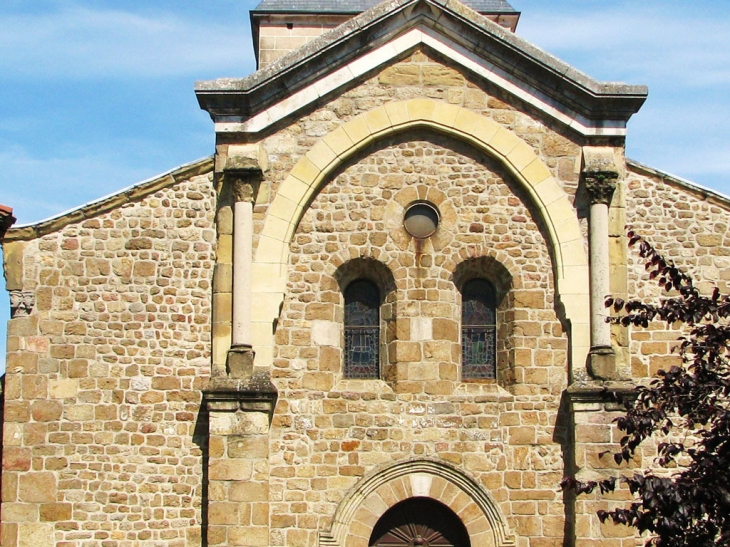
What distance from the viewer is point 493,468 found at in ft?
51.4

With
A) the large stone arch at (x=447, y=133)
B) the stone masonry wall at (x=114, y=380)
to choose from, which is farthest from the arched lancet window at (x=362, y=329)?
the stone masonry wall at (x=114, y=380)

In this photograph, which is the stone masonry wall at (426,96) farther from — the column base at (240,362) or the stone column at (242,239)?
the column base at (240,362)

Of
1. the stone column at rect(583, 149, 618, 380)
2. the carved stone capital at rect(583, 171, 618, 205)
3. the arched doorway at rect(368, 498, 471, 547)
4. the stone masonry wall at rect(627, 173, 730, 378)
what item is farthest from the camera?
the stone masonry wall at rect(627, 173, 730, 378)

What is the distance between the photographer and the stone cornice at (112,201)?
15906 millimetres

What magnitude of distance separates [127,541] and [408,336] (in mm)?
4127

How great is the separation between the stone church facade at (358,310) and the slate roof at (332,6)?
8943 millimetres

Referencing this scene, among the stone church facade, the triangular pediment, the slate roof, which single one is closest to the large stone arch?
the stone church facade

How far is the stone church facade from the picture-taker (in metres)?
15.4

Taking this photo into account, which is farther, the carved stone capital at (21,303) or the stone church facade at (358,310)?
the carved stone capital at (21,303)

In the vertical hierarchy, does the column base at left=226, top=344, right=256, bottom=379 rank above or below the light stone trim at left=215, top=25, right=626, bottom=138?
below

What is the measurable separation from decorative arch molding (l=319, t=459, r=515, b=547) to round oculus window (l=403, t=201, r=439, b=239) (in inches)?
111

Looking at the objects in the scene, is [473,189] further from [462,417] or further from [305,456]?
[305,456]

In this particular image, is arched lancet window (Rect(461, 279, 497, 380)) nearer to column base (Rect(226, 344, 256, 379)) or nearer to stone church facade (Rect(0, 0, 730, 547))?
stone church facade (Rect(0, 0, 730, 547))

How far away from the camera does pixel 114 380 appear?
15.7 metres
